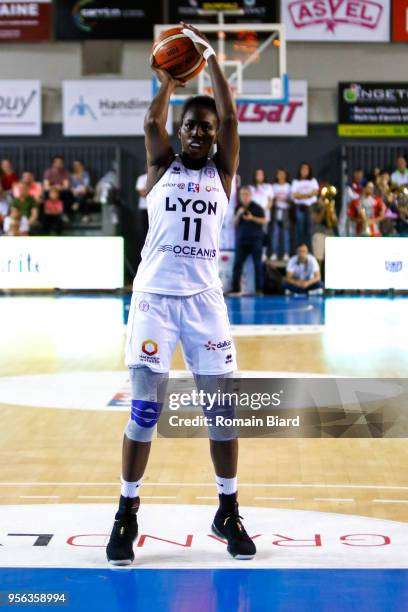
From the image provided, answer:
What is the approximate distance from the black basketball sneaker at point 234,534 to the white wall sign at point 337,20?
1979cm

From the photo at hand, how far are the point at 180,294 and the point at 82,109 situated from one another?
64.1 feet

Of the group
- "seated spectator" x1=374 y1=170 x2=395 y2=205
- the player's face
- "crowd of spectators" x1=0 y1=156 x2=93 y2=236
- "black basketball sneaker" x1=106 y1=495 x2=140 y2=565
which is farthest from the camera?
"crowd of spectators" x1=0 y1=156 x2=93 y2=236

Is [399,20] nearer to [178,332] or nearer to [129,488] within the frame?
[178,332]

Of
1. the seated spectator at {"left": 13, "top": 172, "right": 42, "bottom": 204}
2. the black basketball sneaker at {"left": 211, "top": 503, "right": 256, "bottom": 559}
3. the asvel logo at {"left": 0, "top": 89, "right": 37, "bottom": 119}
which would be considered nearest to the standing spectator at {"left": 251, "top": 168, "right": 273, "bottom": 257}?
the seated spectator at {"left": 13, "top": 172, "right": 42, "bottom": 204}

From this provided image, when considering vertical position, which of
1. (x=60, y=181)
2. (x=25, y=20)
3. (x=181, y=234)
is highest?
(x=25, y=20)

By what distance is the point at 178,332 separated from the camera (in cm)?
445

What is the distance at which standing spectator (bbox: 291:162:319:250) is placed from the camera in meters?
20.7

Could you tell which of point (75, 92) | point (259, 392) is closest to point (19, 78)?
point (75, 92)

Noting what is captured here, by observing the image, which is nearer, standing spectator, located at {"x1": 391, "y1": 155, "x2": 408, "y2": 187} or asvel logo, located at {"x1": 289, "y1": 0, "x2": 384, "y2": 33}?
standing spectator, located at {"x1": 391, "y1": 155, "x2": 408, "y2": 187}

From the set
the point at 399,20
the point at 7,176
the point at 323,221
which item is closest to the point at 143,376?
the point at 323,221

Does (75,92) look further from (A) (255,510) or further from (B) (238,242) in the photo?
(A) (255,510)

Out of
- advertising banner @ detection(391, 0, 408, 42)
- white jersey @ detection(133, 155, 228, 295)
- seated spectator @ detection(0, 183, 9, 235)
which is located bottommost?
white jersey @ detection(133, 155, 228, 295)

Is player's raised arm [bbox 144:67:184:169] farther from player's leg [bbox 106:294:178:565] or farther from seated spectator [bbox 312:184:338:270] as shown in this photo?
seated spectator [bbox 312:184:338:270]

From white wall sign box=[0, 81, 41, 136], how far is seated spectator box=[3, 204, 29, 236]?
3662 mm
